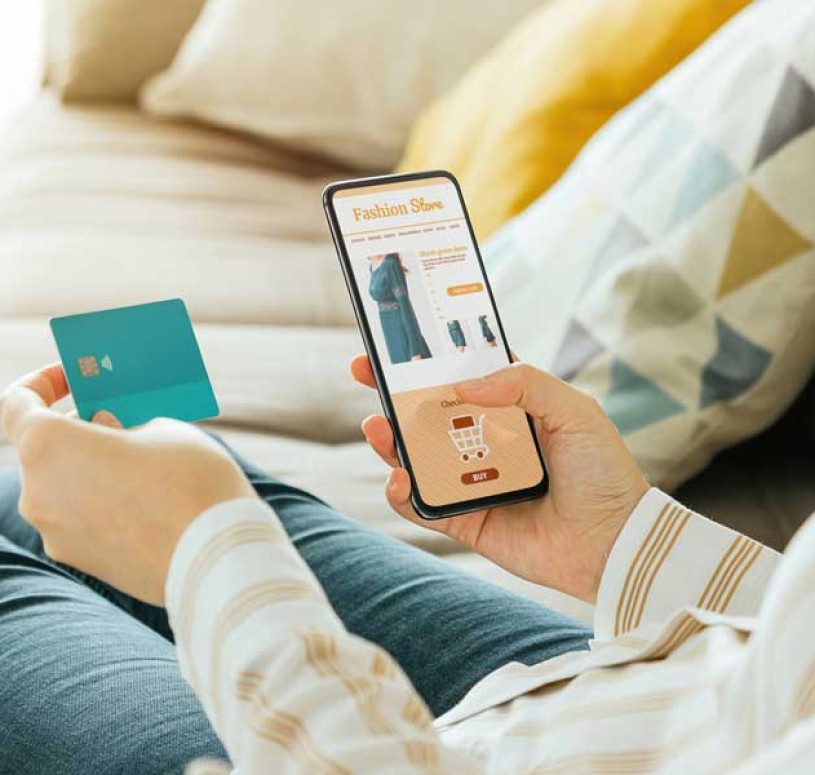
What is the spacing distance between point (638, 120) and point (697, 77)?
0.07m

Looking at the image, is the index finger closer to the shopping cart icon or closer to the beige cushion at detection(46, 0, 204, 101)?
the shopping cart icon

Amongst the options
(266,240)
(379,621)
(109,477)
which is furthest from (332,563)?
(266,240)

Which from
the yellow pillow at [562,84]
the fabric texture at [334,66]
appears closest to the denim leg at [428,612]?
the yellow pillow at [562,84]

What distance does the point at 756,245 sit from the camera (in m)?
0.99

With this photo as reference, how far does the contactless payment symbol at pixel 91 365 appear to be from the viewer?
682mm

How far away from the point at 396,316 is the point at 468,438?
89 mm

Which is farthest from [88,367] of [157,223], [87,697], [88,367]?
[157,223]

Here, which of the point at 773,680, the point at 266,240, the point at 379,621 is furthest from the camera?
the point at 266,240

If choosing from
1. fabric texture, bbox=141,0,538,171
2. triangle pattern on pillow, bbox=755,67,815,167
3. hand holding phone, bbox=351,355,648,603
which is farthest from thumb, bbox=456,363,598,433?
fabric texture, bbox=141,0,538,171

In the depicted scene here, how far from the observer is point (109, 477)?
55 cm

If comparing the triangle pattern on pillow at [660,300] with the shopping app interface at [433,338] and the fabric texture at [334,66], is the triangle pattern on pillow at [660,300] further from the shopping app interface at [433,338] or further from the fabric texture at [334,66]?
Answer: the fabric texture at [334,66]

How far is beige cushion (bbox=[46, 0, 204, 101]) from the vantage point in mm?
2115

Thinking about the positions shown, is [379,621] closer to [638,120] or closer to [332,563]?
[332,563]

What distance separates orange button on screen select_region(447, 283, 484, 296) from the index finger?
0.25m
